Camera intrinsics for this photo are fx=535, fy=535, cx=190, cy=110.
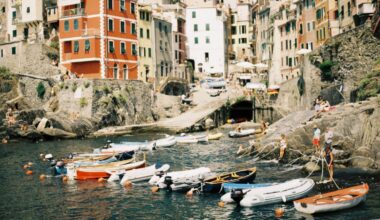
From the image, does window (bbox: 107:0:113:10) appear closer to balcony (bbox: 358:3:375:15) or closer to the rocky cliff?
balcony (bbox: 358:3:375:15)

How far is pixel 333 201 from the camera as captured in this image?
2455 cm

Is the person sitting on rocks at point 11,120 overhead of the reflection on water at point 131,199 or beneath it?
overhead

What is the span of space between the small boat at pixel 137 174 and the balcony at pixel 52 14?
49.5 metres

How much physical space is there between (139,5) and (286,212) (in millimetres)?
63216

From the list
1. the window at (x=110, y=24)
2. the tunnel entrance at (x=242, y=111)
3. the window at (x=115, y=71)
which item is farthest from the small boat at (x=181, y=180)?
the tunnel entrance at (x=242, y=111)

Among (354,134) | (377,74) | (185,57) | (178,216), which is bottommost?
(178,216)

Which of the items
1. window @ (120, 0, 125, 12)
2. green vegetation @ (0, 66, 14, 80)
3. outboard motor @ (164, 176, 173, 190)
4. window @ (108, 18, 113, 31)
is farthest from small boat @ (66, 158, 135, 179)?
window @ (120, 0, 125, 12)

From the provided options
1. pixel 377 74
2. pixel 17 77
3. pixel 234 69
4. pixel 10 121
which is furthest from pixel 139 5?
pixel 377 74

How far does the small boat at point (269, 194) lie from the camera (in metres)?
26.5

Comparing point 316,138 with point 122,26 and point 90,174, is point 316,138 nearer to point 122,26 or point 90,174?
point 90,174

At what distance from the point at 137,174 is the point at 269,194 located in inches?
449

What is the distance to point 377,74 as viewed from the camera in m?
42.4

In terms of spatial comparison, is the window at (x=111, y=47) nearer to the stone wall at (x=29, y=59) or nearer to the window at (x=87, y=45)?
the window at (x=87, y=45)

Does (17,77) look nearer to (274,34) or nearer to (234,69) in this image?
(274,34)
